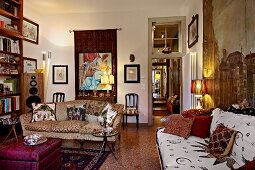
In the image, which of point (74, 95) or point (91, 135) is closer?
point (91, 135)

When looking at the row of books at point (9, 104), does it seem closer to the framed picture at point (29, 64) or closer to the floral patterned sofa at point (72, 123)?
the floral patterned sofa at point (72, 123)

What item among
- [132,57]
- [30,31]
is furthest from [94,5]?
[30,31]

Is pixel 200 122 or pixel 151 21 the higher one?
pixel 151 21

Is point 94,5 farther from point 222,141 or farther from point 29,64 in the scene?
point 222,141

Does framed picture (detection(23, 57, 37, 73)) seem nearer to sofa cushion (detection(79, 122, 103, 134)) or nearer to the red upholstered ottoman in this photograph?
sofa cushion (detection(79, 122, 103, 134))

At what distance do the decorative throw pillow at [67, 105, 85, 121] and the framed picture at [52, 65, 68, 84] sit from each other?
2355 millimetres

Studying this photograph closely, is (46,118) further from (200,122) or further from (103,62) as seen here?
(200,122)

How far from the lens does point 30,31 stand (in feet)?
19.6

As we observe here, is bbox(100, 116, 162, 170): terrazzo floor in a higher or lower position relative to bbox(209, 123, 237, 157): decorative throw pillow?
lower

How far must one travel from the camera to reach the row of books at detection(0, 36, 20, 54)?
4662 millimetres

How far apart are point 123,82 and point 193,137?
3.77 m

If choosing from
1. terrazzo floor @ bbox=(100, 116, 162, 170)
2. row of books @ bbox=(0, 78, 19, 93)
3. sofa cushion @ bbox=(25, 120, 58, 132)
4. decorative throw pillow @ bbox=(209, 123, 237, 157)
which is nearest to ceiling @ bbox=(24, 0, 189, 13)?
row of books @ bbox=(0, 78, 19, 93)

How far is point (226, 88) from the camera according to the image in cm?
317

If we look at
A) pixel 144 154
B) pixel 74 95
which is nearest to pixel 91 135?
pixel 144 154
